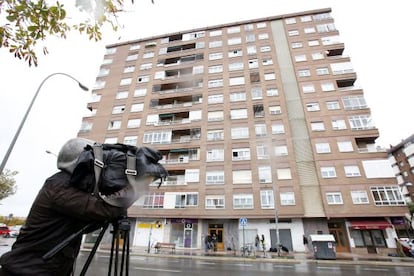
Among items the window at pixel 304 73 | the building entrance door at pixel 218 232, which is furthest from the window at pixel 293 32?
the building entrance door at pixel 218 232

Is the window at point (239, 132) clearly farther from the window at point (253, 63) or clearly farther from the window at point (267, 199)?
the window at point (253, 63)

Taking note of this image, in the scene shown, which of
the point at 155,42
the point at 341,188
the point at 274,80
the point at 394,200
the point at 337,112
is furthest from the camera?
the point at 155,42

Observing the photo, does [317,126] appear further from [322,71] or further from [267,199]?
[267,199]

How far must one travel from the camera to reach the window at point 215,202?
2062 cm

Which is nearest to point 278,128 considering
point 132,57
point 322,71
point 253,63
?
point 322,71

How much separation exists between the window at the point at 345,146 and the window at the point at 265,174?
7445 millimetres

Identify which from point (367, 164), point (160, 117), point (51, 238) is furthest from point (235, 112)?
point (51, 238)

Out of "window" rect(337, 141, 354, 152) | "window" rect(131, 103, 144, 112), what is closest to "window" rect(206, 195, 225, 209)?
"window" rect(337, 141, 354, 152)

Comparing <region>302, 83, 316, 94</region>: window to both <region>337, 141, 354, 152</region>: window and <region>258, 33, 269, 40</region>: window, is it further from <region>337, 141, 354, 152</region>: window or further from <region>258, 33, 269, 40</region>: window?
<region>258, 33, 269, 40</region>: window

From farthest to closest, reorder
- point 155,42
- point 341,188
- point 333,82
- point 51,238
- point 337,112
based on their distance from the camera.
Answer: point 155,42 < point 333,82 < point 337,112 < point 341,188 < point 51,238

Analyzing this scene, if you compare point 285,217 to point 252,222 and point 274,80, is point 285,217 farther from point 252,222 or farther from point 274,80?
point 274,80

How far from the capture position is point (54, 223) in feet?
4.18

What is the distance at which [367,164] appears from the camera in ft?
64.9

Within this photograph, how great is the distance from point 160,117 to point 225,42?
1525 cm
